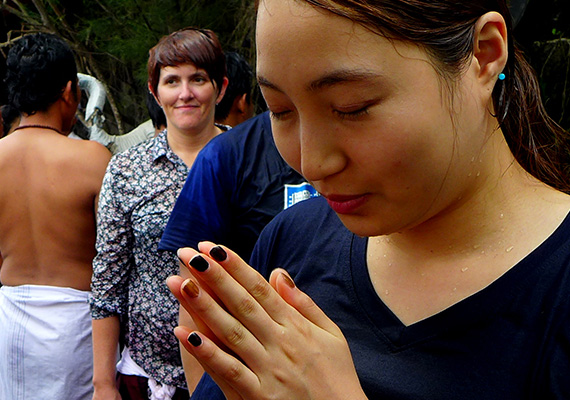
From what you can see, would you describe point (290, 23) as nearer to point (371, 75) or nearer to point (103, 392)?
point (371, 75)

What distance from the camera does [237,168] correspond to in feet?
6.66

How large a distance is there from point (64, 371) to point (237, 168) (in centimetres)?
134

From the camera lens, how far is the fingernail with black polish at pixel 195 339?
0.73 meters

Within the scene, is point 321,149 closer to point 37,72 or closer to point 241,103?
point 37,72

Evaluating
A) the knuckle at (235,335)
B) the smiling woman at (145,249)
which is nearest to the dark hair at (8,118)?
the smiling woman at (145,249)

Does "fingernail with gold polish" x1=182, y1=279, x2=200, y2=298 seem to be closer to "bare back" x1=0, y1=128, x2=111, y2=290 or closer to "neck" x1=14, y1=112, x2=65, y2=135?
"bare back" x1=0, y1=128, x2=111, y2=290

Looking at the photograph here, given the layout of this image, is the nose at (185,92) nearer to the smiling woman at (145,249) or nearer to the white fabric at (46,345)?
the smiling woman at (145,249)

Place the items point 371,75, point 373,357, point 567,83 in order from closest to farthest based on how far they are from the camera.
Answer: point 371,75 < point 373,357 < point 567,83

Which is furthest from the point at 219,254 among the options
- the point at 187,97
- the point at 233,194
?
the point at 187,97

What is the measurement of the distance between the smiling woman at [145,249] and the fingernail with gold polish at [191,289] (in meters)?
1.62

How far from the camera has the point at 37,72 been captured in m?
2.81

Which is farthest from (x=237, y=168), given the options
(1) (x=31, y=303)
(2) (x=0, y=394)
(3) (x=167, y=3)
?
(3) (x=167, y=3)

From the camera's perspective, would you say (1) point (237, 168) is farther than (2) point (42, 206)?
No

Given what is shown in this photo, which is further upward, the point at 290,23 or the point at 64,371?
the point at 290,23
